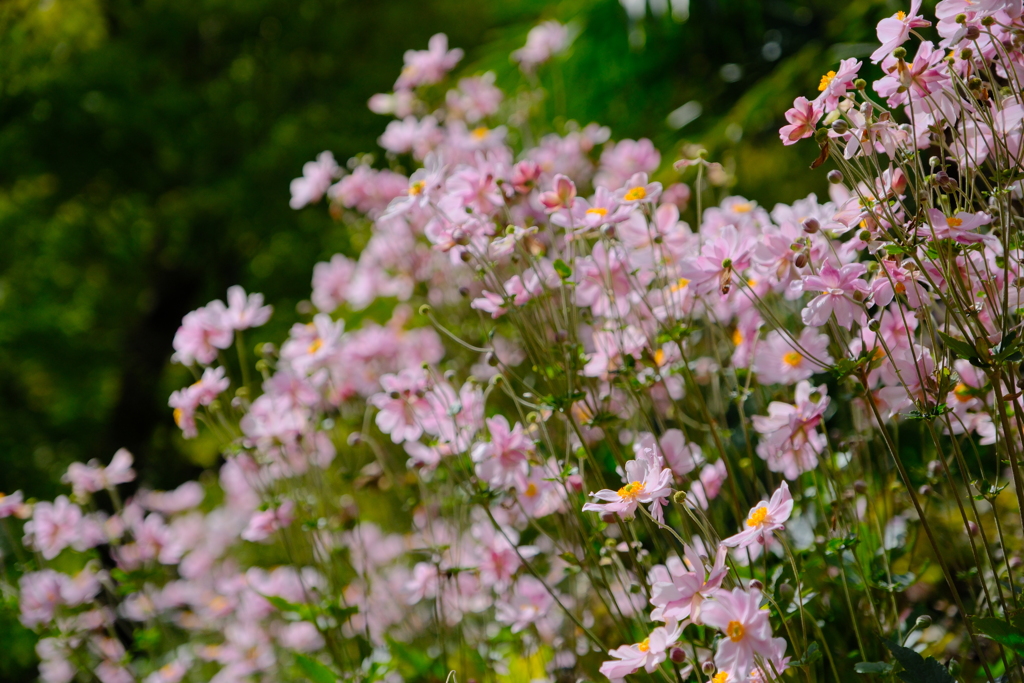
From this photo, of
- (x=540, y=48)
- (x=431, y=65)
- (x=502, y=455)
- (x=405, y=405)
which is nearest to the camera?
(x=502, y=455)

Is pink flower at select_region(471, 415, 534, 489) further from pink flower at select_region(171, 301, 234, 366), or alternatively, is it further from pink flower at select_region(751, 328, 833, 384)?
pink flower at select_region(171, 301, 234, 366)

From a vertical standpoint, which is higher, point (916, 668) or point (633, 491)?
point (633, 491)

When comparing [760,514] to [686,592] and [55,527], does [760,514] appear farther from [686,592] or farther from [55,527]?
[55,527]

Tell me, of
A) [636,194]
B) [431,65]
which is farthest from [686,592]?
[431,65]

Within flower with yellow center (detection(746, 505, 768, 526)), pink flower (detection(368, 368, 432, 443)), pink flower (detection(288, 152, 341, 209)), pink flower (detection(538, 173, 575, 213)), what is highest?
pink flower (detection(288, 152, 341, 209))

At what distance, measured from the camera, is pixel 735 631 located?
2.40 ft

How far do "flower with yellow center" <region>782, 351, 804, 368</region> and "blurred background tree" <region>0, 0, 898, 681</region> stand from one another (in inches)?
98.2

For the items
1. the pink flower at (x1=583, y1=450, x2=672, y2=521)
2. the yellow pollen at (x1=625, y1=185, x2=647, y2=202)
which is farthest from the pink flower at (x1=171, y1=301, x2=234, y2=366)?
the pink flower at (x1=583, y1=450, x2=672, y2=521)

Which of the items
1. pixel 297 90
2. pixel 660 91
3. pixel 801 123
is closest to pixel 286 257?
pixel 297 90

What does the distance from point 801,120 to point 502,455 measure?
64 centimetres

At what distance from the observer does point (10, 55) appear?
3727 millimetres

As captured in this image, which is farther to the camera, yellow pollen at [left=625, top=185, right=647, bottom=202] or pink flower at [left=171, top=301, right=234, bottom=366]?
pink flower at [left=171, top=301, right=234, bottom=366]

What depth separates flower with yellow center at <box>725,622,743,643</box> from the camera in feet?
2.39

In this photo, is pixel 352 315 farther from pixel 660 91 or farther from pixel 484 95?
pixel 660 91
